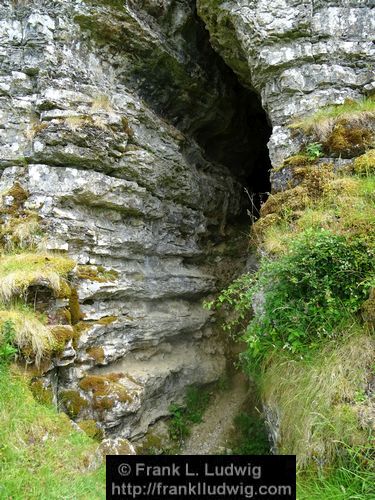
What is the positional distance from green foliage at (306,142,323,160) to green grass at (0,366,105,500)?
210 inches

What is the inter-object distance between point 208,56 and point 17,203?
239 inches

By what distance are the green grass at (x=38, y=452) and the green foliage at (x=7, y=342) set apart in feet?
0.47

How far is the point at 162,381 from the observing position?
7.45 meters

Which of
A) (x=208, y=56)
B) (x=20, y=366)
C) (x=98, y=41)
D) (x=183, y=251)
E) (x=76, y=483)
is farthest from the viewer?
(x=208, y=56)

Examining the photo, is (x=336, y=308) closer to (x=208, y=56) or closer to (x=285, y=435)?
(x=285, y=435)

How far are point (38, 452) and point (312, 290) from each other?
11.4ft

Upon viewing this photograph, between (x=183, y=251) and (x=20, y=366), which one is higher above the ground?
(x=183, y=251)

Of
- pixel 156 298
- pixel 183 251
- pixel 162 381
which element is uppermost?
pixel 183 251

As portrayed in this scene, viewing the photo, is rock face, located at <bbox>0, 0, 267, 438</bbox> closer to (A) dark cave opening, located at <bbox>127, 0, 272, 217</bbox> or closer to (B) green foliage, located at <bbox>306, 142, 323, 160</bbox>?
(A) dark cave opening, located at <bbox>127, 0, 272, 217</bbox>

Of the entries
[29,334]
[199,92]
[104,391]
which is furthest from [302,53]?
[104,391]

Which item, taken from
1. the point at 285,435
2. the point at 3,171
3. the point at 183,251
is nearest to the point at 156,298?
the point at 183,251

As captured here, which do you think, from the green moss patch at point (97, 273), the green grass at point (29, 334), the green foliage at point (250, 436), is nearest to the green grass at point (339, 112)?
the green moss patch at point (97, 273)

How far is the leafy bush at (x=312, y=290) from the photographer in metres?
4.44

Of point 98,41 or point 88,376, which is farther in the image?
point 98,41
